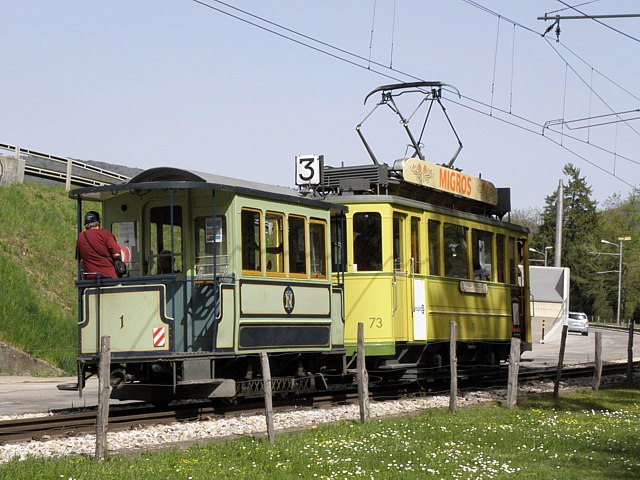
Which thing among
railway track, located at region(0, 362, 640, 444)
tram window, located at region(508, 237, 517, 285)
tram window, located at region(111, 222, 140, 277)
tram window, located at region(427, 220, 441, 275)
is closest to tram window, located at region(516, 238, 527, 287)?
tram window, located at region(508, 237, 517, 285)

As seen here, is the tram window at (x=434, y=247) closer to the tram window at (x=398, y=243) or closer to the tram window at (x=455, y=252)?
the tram window at (x=455, y=252)

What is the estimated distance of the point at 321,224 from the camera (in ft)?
53.6

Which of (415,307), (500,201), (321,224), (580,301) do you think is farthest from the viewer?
(580,301)

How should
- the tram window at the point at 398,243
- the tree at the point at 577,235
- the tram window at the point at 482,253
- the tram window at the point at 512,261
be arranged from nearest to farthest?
the tram window at the point at 398,243 → the tram window at the point at 482,253 → the tram window at the point at 512,261 → the tree at the point at 577,235

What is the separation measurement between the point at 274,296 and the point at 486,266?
709cm

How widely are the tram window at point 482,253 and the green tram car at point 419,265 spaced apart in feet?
0.06

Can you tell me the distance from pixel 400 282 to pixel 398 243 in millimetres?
647

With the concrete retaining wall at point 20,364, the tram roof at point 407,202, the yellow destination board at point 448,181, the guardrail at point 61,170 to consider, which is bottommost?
the concrete retaining wall at point 20,364

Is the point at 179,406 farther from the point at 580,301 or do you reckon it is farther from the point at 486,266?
the point at 580,301

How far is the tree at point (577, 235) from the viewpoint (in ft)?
319

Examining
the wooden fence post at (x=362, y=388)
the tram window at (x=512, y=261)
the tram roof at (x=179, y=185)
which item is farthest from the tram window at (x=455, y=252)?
the wooden fence post at (x=362, y=388)

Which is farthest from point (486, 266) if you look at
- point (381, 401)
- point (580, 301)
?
point (580, 301)

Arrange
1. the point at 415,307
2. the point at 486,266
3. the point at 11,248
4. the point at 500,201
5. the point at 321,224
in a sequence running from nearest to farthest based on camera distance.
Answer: the point at 321,224 → the point at 415,307 → the point at 486,266 → the point at 500,201 → the point at 11,248

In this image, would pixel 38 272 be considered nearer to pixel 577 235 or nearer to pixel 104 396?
pixel 104 396
